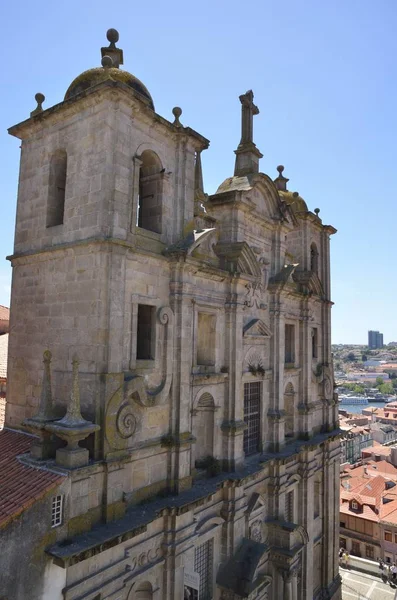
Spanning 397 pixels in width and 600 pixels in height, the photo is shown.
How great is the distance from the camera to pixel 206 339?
56.7ft

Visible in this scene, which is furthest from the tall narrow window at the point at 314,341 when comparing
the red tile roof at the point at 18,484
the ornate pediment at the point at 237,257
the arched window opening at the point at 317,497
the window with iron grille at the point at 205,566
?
the red tile roof at the point at 18,484

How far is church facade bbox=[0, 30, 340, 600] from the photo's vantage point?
11.3 m

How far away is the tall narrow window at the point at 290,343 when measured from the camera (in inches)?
962

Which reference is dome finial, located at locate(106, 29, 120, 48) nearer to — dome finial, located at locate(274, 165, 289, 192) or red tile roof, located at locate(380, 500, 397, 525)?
dome finial, located at locate(274, 165, 289, 192)

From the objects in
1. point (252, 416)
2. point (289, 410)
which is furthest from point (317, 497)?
point (252, 416)

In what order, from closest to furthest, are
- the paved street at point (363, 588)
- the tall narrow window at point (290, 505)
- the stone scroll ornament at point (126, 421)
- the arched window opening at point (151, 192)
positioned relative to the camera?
the stone scroll ornament at point (126, 421) < the arched window opening at point (151, 192) < the tall narrow window at point (290, 505) < the paved street at point (363, 588)

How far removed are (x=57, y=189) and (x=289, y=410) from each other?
16.5 meters

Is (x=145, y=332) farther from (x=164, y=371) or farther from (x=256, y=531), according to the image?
(x=256, y=531)

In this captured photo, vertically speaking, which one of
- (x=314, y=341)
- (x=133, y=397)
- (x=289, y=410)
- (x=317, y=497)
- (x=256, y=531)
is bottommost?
(x=317, y=497)

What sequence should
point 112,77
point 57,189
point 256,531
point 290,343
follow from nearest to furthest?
point 112,77 < point 57,189 < point 256,531 < point 290,343

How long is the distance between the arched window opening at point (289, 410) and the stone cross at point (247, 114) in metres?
12.7

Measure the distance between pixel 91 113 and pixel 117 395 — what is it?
810cm

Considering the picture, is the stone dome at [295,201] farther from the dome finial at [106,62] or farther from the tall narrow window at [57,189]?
the dome finial at [106,62]

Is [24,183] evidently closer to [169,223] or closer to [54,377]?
[169,223]
